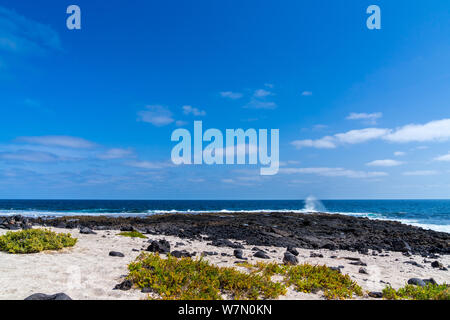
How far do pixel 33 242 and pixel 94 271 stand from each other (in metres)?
3.97

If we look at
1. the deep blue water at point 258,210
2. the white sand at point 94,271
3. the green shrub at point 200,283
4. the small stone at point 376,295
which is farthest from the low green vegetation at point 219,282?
the deep blue water at point 258,210

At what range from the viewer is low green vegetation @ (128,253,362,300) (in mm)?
6953

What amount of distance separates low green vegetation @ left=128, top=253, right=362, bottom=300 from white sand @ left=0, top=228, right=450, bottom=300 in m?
0.40

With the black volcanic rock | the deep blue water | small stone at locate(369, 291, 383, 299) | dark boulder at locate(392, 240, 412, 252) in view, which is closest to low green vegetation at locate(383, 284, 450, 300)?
small stone at locate(369, 291, 383, 299)

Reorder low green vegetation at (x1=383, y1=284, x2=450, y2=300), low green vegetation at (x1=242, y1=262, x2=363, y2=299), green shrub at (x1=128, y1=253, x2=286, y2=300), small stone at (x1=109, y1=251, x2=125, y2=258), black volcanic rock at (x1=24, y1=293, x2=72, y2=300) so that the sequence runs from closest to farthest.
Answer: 1. black volcanic rock at (x1=24, y1=293, x2=72, y2=300)
2. green shrub at (x1=128, y1=253, x2=286, y2=300)
3. low green vegetation at (x1=383, y1=284, x2=450, y2=300)
4. low green vegetation at (x1=242, y1=262, x2=363, y2=299)
5. small stone at (x1=109, y1=251, x2=125, y2=258)

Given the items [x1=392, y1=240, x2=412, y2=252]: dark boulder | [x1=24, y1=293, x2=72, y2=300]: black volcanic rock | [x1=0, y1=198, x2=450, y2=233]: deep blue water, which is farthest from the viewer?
[x1=0, y1=198, x2=450, y2=233]: deep blue water

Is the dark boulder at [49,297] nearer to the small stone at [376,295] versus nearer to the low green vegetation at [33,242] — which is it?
the low green vegetation at [33,242]

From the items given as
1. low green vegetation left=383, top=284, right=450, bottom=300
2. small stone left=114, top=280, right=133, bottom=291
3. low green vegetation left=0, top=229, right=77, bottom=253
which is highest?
low green vegetation left=0, top=229, right=77, bottom=253

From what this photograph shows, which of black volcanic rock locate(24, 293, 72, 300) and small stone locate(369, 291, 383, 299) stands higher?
black volcanic rock locate(24, 293, 72, 300)

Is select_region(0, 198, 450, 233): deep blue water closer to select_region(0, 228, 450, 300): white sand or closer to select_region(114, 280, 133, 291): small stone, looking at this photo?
select_region(0, 228, 450, 300): white sand
